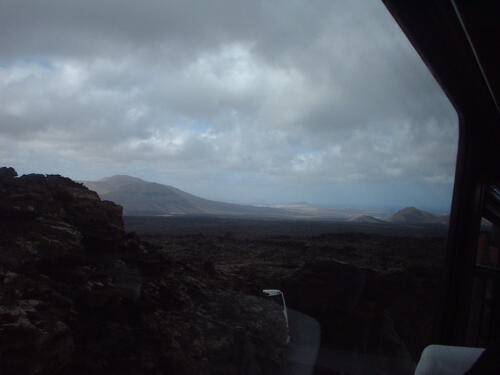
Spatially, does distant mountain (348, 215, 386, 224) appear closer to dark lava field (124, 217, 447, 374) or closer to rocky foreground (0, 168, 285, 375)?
dark lava field (124, 217, 447, 374)

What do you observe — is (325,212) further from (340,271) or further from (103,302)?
(103,302)

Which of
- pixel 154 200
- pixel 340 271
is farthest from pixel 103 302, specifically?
pixel 340 271

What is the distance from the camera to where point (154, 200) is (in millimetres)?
2885

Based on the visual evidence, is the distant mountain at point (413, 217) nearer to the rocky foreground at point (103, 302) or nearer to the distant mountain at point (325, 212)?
the distant mountain at point (325, 212)

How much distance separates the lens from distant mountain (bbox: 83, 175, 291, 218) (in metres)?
2.39

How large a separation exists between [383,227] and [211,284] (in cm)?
203

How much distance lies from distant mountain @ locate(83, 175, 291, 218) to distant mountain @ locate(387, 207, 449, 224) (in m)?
1.35

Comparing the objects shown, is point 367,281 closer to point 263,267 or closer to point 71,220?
point 263,267

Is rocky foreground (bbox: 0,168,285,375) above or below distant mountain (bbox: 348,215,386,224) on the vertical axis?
below

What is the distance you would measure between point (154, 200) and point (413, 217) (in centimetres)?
227

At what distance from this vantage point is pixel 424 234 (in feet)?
10.1

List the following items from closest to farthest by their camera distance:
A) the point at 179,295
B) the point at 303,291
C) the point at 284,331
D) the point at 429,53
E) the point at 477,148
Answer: the point at 429,53 < the point at 179,295 < the point at 284,331 < the point at 477,148 < the point at 303,291

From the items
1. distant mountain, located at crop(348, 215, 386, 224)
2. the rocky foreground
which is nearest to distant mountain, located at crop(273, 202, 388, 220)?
distant mountain, located at crop(348, 215, 386, 224)

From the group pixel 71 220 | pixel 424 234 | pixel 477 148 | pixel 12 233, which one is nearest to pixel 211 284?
pixel 71 220
